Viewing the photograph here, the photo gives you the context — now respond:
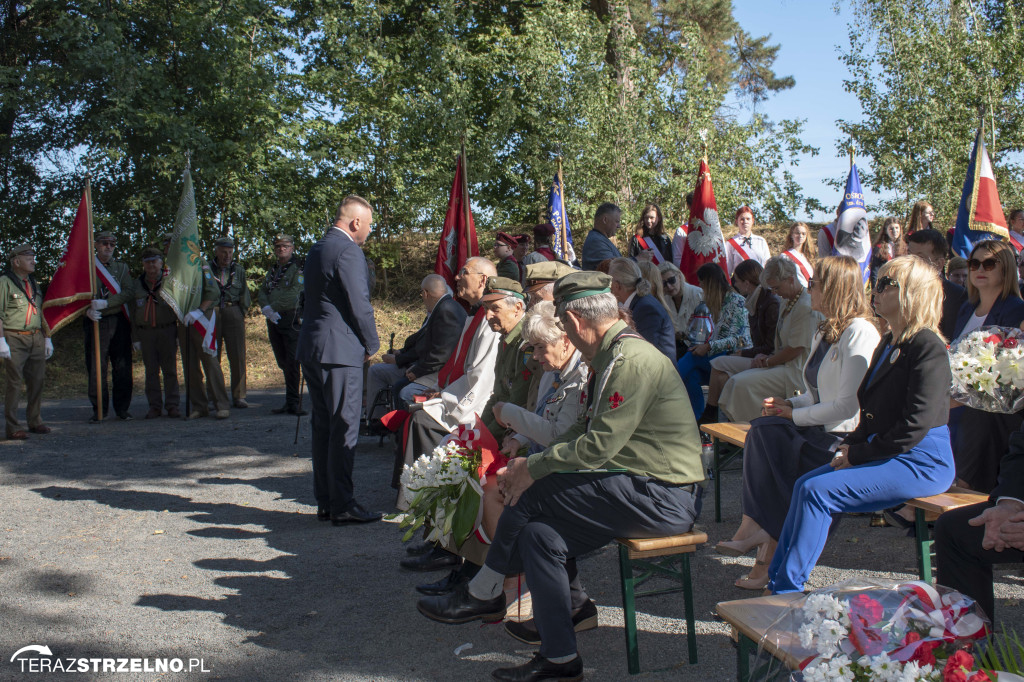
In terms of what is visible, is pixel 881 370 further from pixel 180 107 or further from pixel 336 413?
pixel 180 107

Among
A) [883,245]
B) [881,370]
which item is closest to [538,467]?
[881,370]

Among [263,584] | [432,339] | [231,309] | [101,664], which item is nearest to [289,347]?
[231,309]

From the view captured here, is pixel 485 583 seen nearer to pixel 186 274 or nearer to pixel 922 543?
pixel 922 543

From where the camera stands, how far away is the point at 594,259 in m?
8.84

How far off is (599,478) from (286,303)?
8073mm

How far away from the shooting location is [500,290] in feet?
17.1

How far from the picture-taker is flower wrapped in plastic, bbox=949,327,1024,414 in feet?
12.6

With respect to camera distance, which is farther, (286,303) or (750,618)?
(286,303)

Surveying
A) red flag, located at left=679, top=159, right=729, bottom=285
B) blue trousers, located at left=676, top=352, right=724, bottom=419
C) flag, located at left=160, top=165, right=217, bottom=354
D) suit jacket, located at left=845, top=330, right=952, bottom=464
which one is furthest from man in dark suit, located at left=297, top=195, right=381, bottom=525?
red flag, located at left=679, top=159, right=729, bottom=285

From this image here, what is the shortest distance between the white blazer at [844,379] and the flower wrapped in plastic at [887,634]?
7.27 feet

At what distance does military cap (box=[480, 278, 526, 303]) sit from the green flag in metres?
6.71

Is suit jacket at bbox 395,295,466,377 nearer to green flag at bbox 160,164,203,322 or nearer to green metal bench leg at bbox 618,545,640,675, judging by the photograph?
green metal bench leg at bbox 618,545,640,675

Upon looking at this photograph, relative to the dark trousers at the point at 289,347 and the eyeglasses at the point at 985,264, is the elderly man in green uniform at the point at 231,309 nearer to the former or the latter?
the dark trousers at the point at 289,347

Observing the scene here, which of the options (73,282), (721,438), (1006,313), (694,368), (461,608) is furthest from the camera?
(73,282)
